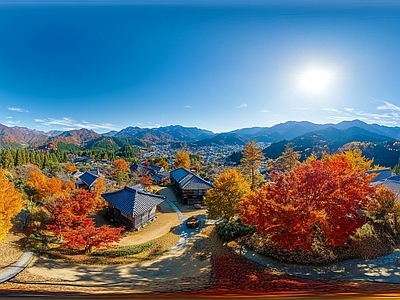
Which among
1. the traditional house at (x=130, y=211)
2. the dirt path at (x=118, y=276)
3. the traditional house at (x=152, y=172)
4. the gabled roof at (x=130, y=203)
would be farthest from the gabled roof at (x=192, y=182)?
the dirt path at (x=118, y=276)

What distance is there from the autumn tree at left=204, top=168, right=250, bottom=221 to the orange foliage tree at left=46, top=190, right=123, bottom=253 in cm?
278

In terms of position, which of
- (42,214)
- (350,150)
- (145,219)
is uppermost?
(350,150)

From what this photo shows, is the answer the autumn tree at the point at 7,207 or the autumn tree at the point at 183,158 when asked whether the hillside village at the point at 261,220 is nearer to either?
the autumn tree at the point at 7,207

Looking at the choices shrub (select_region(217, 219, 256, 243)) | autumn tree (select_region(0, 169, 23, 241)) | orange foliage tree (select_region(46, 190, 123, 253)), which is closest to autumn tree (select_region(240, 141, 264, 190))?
shrub (select_region(217, 219, 256, 243))

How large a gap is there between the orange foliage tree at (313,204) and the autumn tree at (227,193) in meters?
1.87

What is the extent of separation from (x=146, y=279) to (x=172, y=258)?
0.55 meters

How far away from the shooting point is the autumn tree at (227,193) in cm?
548

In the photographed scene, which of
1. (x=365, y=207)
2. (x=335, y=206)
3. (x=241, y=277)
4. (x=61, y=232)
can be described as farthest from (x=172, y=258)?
(x=365, y=207)

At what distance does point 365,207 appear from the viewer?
→ 3381mm

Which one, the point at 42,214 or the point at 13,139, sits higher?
the point at 13,139

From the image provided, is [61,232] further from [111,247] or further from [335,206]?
[335,206]

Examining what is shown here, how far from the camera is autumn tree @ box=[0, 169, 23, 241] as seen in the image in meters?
3.03

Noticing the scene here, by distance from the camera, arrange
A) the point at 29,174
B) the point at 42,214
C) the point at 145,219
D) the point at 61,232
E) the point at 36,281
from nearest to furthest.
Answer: the point at 36,281 → the point at 61,232 → the point at 42,214 → the point at 145,219 → the point at 29,174

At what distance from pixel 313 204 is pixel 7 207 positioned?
466 cm
